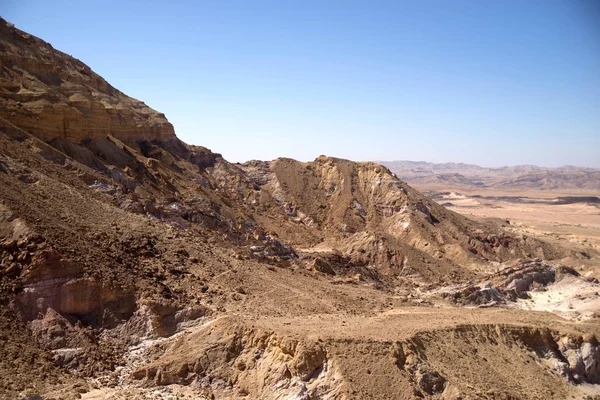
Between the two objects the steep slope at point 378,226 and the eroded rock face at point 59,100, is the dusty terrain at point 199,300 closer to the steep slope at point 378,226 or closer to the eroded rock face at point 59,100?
the eroded rock face at point 59,100

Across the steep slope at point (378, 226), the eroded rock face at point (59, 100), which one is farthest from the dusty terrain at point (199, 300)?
the steep slope at point (378, 226)

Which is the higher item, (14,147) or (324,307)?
(14,147)

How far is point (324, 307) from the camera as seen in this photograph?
26.1 metres

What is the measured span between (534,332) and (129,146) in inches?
1314

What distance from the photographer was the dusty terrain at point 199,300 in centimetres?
1972

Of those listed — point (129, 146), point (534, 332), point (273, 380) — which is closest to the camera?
point (273, 380)

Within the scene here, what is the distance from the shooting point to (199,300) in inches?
949

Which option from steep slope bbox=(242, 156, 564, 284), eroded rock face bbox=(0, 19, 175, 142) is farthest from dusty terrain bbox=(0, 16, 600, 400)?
steep slope bbox=(242, 156, 564, 284)

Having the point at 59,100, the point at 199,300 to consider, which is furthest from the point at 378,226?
the point at 199,300

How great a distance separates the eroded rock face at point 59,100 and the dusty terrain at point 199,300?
15cm

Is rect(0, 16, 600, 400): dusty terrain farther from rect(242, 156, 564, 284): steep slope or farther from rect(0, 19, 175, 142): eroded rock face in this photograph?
rect(242, 156, 564, 284): steep slope

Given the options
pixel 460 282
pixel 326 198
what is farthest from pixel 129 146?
pixel 460 282

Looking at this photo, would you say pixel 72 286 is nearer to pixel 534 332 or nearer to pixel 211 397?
pixel 211 397

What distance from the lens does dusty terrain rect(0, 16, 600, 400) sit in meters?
19.7
